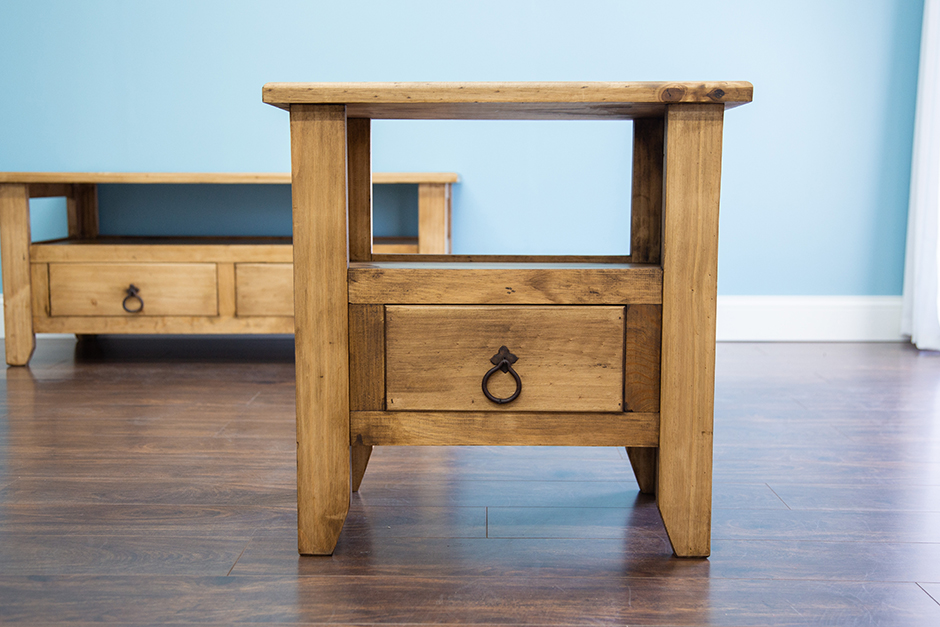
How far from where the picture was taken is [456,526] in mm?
1145

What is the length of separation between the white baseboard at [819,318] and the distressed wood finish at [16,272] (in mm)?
532

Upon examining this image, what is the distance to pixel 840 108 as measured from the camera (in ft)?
8.39

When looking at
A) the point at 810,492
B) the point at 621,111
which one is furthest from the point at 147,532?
the point at 810,492

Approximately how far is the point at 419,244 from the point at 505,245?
421 millimetres

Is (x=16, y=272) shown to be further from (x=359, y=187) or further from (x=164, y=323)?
(x=359, y=187)

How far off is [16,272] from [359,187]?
143 cm

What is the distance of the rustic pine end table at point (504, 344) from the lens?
98cm

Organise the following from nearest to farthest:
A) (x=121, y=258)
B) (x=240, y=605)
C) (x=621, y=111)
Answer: (x=240, y=605)
(x=621, y=111)
(x=121, y=258)

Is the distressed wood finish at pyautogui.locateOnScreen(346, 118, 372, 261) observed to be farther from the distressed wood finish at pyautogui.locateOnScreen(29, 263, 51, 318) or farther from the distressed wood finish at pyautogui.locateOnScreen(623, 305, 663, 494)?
the distressed wood finish at pyautogui.locateOnScreen(29, 263, 51, 318)

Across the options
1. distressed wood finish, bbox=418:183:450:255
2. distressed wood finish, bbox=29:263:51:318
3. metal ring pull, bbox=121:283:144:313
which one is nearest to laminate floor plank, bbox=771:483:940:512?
distressed wood finish, bbox=418:183:450:255

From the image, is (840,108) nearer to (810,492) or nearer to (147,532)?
(810,492)

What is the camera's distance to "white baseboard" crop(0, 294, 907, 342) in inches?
103

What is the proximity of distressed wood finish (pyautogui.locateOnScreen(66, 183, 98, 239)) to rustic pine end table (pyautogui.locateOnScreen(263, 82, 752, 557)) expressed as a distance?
186 cm

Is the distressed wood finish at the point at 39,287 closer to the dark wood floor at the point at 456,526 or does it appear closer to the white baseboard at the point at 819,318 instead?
the dark wood floor at the point at 456,526
